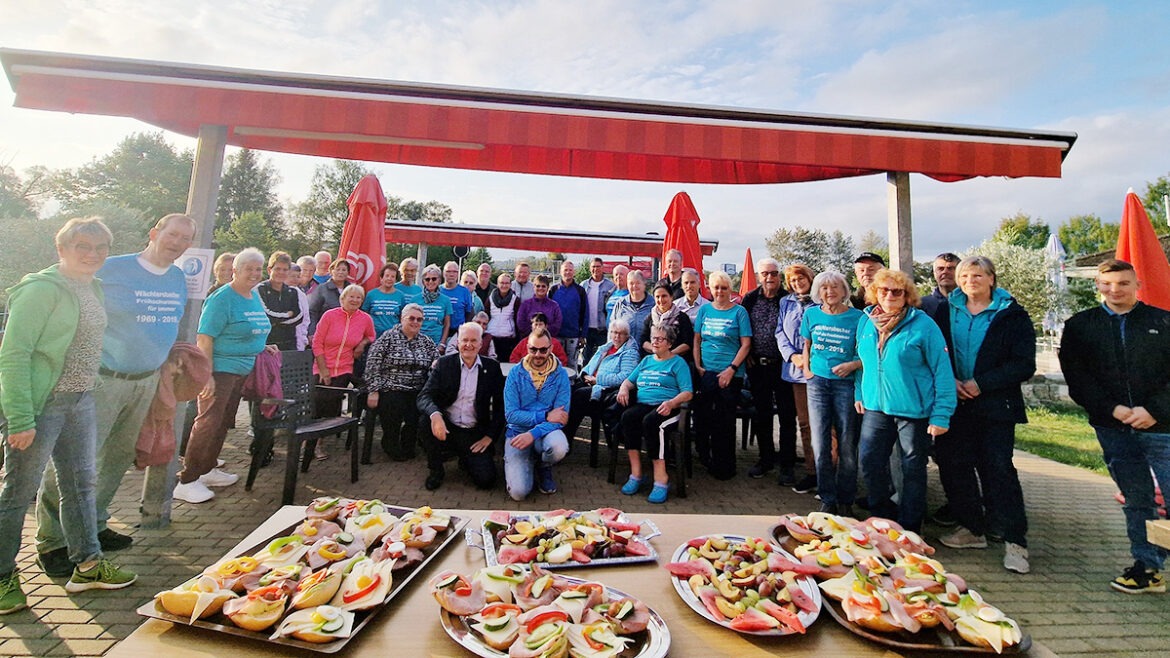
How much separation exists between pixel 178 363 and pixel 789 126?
4396 millimetres

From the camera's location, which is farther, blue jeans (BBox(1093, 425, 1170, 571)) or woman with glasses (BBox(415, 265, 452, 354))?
woman with glasses (BBox(415, 265, 452, 354))

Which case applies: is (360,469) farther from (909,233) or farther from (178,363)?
(909,233)

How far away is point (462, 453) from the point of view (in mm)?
4328

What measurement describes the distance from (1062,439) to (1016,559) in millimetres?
6091

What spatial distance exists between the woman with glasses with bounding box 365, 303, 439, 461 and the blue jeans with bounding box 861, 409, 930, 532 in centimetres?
379

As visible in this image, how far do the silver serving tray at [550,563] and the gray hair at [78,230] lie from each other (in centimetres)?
241

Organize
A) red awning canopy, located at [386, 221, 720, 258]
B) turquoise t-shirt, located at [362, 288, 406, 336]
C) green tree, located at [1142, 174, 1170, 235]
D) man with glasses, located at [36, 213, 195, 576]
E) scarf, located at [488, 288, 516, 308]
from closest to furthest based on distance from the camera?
1. man with glasses, located at [36, 213, 195, 576]
2. turquoise t-shirt, located at [362, 288, 406, 336]
3. scarf, located at [488, 288, 516, 308]
4. red awning canopy, located at [386, 221, 720, 258]
5. green tree, located at [1142, 174, 1170, 235]

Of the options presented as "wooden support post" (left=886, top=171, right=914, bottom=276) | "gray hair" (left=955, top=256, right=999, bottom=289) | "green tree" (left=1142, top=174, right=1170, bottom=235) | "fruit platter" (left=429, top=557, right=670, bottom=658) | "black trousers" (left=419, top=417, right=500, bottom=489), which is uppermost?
"green tree" (left=1142, top=174, right=1170, bottom=235)

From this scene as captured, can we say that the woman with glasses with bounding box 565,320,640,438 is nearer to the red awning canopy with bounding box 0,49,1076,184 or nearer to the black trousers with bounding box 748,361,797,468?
the black trousers with bounding box 748,361,797,468

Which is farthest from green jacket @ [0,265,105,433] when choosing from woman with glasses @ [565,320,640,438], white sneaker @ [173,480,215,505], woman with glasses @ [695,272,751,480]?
woman with glasses @ [695,272,751,480]

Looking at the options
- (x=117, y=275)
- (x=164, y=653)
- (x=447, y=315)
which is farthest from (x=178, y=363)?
(x=447, y=315)

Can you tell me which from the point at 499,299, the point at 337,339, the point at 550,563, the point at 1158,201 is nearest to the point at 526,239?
the point at 499,299

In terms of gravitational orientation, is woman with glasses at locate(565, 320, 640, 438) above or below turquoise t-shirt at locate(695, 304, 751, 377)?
below

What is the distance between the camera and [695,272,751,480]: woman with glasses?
4473mm
